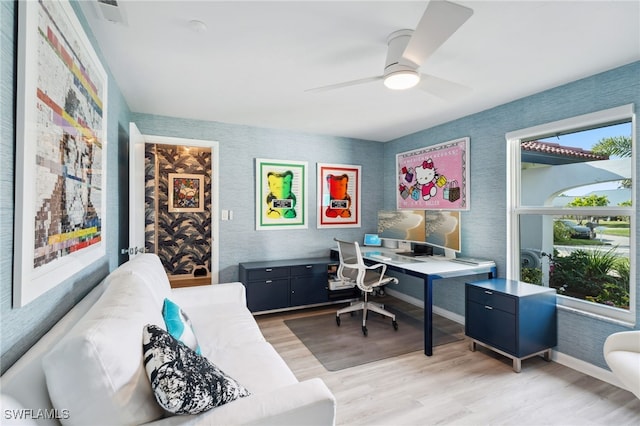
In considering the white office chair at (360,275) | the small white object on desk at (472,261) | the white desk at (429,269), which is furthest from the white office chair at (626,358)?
the white office chair at (360,275)

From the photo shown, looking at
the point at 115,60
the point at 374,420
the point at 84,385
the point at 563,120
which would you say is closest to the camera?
the point at 84,385

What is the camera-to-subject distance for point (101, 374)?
89 centimetres

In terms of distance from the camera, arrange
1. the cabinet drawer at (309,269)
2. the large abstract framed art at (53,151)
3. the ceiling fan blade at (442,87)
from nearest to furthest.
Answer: the large abstract framed art at (53,151), the ceiling fan blade at (442,87), the cabinet drawer at (309,269)

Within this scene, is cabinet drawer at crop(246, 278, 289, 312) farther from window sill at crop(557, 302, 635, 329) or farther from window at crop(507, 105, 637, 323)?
window sill at crop(557, 302, 635, 329)

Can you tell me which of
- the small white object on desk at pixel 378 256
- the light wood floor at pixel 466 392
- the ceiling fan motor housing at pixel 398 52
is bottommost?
the light wood floor at pixel 466 392

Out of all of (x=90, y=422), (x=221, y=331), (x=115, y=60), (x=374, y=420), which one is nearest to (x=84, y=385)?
(x=90, y=422)

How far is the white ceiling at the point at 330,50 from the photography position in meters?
1.67

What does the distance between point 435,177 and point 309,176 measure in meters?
1.68

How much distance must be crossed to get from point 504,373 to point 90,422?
2721 millimetres

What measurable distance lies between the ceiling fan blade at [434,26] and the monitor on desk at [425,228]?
2.19 meters

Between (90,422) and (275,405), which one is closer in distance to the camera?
(90,422)

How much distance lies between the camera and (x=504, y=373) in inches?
95.9

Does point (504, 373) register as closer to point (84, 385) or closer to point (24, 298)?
point (84, 385)

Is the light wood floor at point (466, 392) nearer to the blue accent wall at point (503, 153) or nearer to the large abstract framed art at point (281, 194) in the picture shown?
the blue accent wall at point (503, 153)
